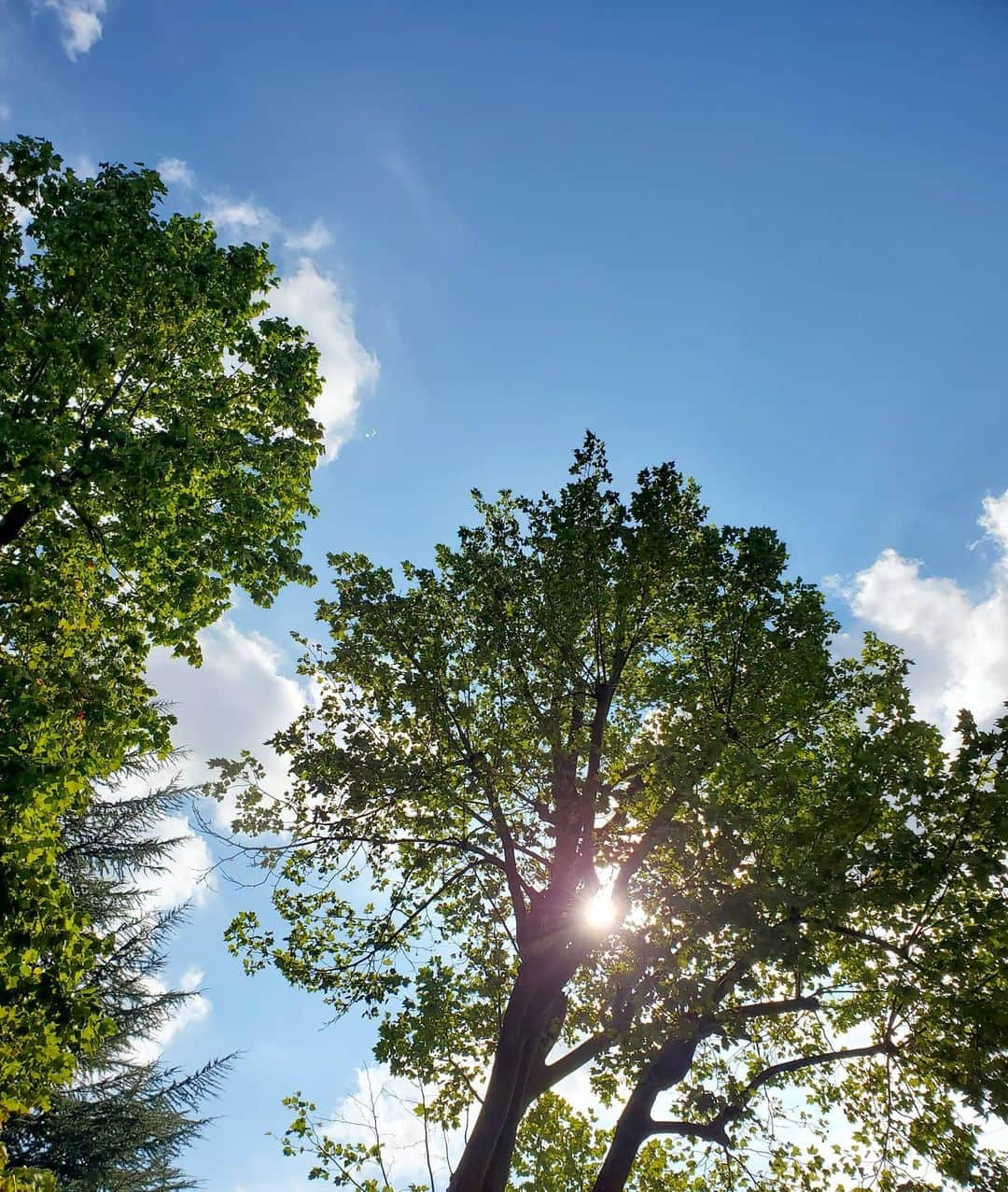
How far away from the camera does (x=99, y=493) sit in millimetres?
10484

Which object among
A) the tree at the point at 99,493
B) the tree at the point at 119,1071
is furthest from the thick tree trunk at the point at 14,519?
the tree at the point at 119,1071

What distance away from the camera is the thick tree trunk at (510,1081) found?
10.3 m

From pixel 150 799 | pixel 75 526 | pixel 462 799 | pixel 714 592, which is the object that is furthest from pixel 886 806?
pixel 150 799

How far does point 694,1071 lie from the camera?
13578 mm

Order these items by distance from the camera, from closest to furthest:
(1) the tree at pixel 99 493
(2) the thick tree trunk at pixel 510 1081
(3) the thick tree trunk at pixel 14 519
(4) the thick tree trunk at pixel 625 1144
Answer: (1) the tree at pixel 99 493, (2) the thick tree trunk at pixel 510 1081, (3) the thick tree trunk at pixel 14 519, (4) the thick tree trunk at pixel 625 1144

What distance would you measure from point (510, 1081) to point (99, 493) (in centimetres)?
1115

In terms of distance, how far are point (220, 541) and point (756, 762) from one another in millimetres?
9780

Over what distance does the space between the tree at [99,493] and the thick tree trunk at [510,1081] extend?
599 cm

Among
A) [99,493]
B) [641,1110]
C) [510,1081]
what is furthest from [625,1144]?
[99,493]

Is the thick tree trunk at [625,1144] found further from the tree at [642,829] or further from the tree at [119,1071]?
the tree at [119,1071]

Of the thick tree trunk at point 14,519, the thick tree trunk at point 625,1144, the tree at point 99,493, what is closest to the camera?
the tree at point 99,493

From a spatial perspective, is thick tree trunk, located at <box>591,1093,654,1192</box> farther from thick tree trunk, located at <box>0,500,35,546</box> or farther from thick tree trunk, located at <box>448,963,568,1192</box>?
thick tree trunk, located at <box>0,500,35,546</box>

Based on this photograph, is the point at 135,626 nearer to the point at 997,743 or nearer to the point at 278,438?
the point at 278,438

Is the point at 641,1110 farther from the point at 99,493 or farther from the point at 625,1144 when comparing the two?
the point at 99,493
